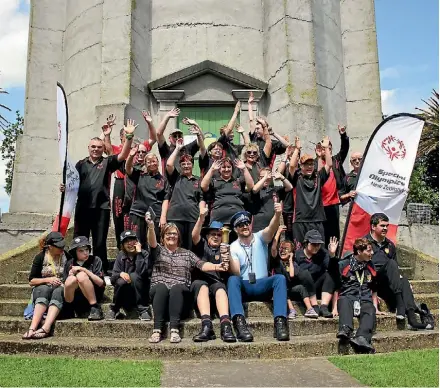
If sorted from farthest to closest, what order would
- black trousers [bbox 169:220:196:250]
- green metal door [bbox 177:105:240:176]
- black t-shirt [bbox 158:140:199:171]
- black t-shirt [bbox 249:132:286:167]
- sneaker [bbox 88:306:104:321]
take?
green metal door [bbox 177:105:240:176]
black t-shirt [bbox 249:132:286:167]
black t-shirt [bbox 158:140:199:171]
black trousers [bbox 169:220:196:250]
sneaker [bbox 88:306:104:321]

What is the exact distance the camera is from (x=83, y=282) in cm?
652

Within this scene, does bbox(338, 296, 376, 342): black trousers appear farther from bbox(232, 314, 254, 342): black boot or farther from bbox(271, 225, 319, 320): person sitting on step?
bbox(232, 314, 254, 342): black boot

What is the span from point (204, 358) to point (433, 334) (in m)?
2.98

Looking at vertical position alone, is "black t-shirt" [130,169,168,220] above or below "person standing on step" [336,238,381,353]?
above

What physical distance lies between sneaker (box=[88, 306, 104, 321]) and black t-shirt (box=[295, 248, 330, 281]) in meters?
2.84

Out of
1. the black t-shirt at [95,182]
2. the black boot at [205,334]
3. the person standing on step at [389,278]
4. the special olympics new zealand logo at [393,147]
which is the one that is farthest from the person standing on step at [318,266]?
the black t-shirt at [95,182]

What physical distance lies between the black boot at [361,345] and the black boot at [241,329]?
119 cm

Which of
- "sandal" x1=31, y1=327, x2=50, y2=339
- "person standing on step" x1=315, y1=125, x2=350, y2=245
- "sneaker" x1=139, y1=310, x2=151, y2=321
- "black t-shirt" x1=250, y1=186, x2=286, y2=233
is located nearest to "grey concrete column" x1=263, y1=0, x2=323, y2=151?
"person standing on step" x1=315, y1=125, x2=350, y2=245

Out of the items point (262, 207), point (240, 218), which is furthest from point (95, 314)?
point (262, 207)

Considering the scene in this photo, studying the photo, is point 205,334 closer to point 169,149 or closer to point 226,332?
point 226,332

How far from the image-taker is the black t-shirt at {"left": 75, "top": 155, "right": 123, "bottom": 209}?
7594mm

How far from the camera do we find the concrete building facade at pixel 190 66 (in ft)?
41.0

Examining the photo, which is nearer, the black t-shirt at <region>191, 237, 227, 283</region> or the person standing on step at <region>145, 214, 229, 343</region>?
the person standing on step at <region>145, 214, 229, 343</region>

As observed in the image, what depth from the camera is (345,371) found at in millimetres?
5059
